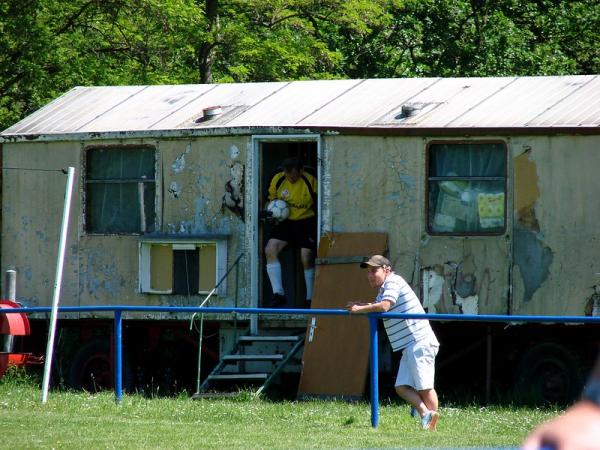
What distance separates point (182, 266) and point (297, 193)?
5.08 feet

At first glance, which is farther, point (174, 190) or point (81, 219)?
point (81, 219)

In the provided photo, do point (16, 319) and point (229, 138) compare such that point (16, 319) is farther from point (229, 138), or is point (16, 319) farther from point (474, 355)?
point (474, 355)

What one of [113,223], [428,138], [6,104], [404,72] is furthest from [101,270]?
[404,72]

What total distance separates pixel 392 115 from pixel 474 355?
2.74 metres

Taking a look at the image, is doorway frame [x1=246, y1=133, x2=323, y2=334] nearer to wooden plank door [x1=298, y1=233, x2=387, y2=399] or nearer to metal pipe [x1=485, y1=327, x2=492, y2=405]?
wooden plank door [x1=298, y1=233, x2=387, y2=399]

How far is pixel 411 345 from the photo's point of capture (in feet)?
31.6

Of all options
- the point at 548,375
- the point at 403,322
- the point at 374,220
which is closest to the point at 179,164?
the point at 374,220

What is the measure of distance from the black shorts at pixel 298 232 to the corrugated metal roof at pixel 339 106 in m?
1.08

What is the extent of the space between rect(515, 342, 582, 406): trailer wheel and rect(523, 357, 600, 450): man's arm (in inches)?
376

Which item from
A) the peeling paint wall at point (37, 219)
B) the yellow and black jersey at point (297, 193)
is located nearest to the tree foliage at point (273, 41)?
the peeling paint wall at point (37, 219)

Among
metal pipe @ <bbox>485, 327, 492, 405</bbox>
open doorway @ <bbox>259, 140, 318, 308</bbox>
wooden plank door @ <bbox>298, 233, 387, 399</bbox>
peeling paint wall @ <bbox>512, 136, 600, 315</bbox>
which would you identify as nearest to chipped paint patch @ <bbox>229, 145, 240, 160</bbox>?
open doorway @ <bbox>259, 140, 318, 308</bbox>

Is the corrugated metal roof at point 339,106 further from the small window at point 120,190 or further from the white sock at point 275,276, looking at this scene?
the white sock at point 275,276

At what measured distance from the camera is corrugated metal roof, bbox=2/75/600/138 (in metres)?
12.4

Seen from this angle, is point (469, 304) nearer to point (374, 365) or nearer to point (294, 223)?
point (294, 223)
